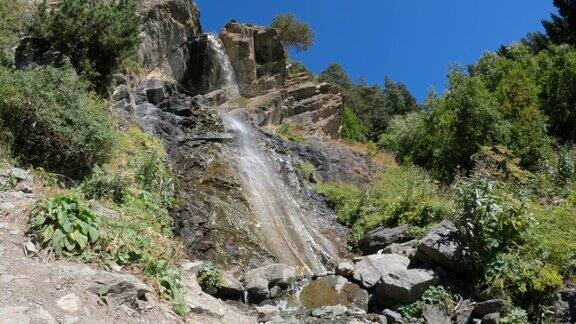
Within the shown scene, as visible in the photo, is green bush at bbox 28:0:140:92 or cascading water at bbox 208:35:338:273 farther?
green bush at bbox 28:0:140:92

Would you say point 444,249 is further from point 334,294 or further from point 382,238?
point 382,238

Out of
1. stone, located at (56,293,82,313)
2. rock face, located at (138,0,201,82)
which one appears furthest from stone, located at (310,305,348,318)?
rock face, located at (138,0,201,82)

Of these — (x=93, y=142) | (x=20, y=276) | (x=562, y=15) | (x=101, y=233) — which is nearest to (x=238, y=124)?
(x=93, y=142)

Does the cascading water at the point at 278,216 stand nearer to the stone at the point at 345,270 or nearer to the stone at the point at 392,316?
the stone at the point at 345,270

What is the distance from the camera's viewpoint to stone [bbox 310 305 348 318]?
10.3 meters

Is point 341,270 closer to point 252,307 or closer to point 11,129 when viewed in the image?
point 252,307

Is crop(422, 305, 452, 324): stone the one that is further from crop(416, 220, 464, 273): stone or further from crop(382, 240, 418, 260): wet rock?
crop(382, 240, 418, 260): wet rock

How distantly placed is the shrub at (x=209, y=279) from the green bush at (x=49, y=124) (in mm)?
3488

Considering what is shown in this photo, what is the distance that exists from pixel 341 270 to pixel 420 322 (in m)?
2.77

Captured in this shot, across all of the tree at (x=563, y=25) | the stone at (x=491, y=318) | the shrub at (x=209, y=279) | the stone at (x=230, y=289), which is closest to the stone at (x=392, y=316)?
the stone at (x=491, y=318)

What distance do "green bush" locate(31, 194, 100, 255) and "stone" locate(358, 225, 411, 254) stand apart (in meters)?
8.96

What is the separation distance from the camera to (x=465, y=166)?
2161cm

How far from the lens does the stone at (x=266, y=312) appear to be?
32.3 ft

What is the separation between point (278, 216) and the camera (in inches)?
621
